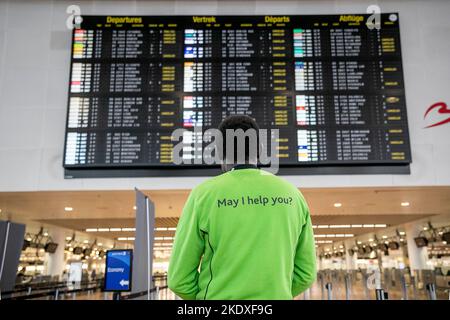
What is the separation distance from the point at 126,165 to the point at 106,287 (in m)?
1.75

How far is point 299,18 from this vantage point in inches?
221

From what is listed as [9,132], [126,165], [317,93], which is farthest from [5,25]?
[317,93]

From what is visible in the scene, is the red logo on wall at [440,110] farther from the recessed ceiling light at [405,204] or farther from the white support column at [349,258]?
the white support column at [349,258]

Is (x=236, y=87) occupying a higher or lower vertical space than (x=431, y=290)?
higher

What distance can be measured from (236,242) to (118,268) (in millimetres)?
4760

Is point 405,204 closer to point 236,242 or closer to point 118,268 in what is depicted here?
point 118,268

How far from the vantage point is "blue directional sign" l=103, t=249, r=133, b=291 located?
5.51 metres

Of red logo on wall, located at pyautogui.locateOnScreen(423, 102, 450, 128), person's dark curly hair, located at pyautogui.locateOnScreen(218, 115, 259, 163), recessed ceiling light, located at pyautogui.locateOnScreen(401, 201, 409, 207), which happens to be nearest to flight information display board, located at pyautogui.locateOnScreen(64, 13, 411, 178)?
red logo on wall, located at pyautogui.locateOnScreen(423, 102, 450, 128)

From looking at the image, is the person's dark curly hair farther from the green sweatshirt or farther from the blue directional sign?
the blue directional sign

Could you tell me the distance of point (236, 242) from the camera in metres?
1.23

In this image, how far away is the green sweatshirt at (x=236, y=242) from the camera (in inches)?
47.3

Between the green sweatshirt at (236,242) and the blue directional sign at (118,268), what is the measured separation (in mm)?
4497

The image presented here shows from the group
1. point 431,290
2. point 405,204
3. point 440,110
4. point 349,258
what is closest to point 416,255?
point 431,290
